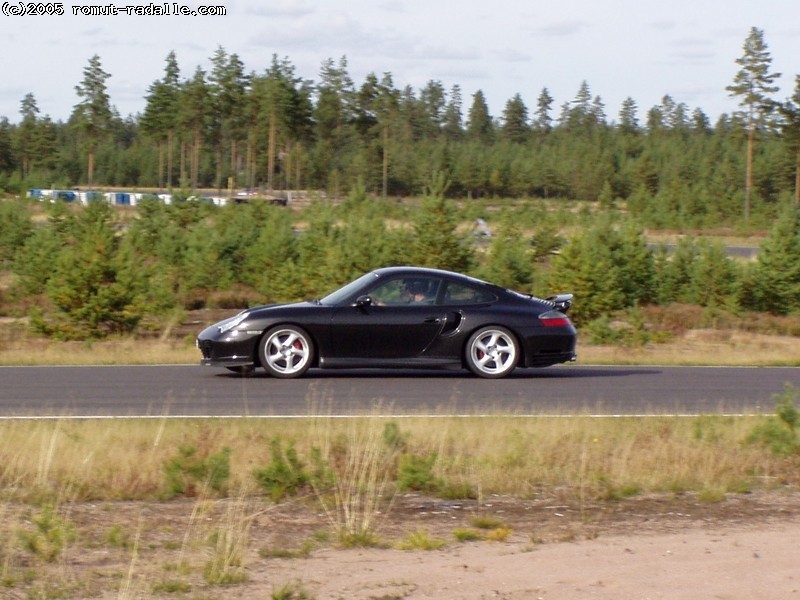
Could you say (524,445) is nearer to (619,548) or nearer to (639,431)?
(639,431)

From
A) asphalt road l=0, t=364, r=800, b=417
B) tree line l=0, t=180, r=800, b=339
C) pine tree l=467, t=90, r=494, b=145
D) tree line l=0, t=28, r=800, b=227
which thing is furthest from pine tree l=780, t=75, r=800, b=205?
pine tree l=467, t=90, r=494, b=145

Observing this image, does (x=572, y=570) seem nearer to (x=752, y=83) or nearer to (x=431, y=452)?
(x=431, y=452)

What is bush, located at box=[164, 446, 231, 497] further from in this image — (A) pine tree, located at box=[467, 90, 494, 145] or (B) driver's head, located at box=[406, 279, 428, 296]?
(A) pine tree, located at box=[467, 90, 494, 145]

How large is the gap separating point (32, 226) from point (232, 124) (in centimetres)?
6091

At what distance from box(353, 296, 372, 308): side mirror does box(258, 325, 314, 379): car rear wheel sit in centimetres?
73

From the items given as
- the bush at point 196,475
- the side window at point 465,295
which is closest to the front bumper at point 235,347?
the side window at point 465,295

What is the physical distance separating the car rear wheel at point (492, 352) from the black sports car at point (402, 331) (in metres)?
0.01

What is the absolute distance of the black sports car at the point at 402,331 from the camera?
13.8m

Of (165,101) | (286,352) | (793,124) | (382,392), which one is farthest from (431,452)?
(165,101)

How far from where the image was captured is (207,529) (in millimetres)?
6734

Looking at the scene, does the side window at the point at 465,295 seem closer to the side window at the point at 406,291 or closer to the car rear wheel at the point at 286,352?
the side window at the point at 406,291

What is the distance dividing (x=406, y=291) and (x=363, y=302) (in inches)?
23.0

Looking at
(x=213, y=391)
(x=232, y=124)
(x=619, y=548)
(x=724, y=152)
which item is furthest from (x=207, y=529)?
(x=724, y=152)

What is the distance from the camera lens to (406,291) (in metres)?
14.1
